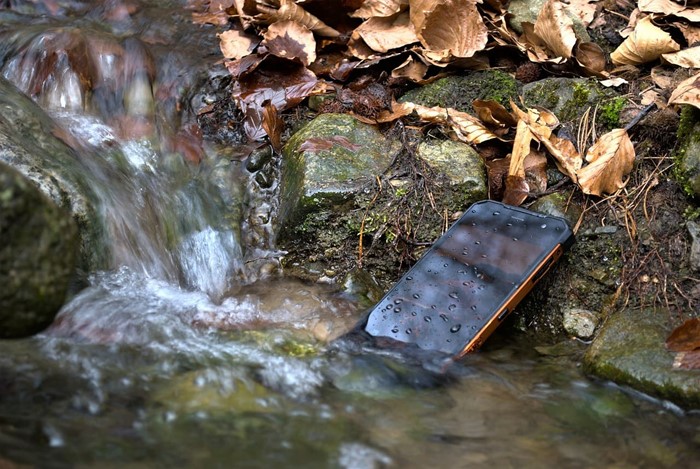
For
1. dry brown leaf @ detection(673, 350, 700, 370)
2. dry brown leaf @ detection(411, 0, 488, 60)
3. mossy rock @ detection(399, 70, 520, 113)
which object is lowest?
dry brown leaf @ detection(673, 350, 700, 370)

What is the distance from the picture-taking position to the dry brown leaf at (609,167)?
265 centimetres

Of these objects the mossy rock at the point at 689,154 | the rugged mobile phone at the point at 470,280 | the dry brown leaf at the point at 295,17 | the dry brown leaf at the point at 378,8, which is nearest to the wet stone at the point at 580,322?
the rugged mobile phone at the point at 470,280

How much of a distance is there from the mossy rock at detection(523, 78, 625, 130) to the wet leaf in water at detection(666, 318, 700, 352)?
38.7 inches

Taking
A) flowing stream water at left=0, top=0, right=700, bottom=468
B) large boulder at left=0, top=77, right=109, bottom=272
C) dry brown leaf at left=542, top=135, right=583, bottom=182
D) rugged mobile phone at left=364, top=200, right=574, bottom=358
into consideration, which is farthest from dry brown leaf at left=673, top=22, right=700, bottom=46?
large boulder at left=0, top=77, right=109, bottom=272

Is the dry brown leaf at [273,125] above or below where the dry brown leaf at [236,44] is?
below

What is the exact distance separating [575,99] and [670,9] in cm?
62

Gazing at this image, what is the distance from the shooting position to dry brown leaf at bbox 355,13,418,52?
11.0ft

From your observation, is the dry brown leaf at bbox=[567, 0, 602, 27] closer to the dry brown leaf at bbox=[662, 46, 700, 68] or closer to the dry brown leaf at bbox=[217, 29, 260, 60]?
the dry brown leaf at bbox=[662, 46, 700, 68]

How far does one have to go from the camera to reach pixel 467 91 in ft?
10.5

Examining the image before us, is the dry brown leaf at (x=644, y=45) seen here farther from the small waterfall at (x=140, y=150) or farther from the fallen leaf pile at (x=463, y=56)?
the small waterfall at (x=140, y=150)

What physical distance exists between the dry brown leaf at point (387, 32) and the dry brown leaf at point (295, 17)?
27 centimetres

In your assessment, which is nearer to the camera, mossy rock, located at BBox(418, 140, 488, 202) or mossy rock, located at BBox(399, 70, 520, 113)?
mossy rock, located at BBox(418, 140, 488, 202)

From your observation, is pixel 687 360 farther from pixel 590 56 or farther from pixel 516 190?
pixel 590 56

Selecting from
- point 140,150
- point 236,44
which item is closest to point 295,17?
point 236,44
